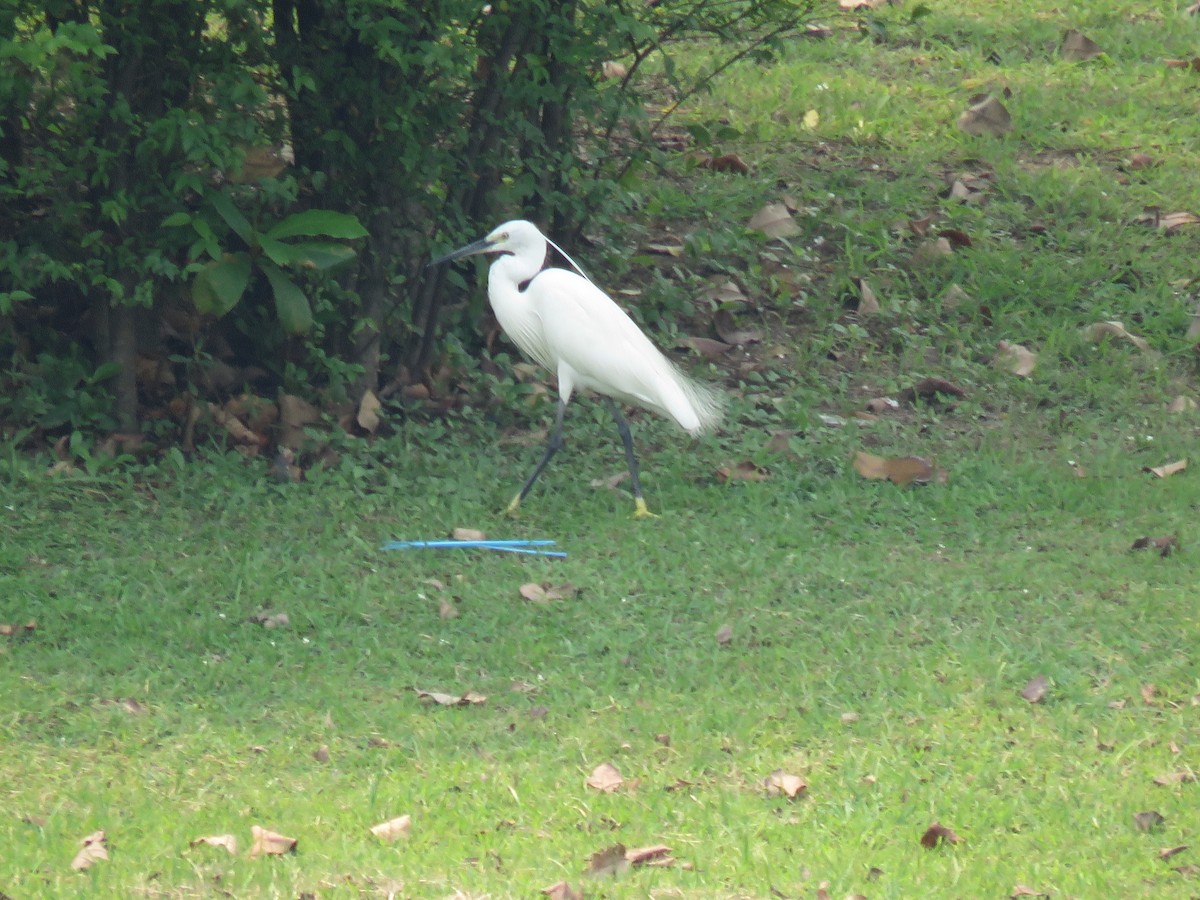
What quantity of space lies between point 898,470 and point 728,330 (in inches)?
64.8

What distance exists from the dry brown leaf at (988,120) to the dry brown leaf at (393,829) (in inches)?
263

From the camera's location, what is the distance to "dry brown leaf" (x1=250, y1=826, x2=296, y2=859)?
328cm

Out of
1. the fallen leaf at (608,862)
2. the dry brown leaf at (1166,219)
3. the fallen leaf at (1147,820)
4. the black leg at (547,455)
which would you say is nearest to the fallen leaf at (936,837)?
the fallen leaf at (1147,820)

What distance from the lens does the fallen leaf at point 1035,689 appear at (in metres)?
4.09

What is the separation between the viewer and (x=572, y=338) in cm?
580

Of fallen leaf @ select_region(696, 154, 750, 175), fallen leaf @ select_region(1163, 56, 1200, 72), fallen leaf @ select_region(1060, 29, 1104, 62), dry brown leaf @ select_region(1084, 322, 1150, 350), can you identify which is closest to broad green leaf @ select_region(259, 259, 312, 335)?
fallen leaf @ select_region(696, 154, 750, 175)

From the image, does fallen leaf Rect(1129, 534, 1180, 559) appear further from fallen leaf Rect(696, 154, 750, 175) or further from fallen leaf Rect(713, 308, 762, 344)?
fallen leaf Rect(696, 154, 750, 175)

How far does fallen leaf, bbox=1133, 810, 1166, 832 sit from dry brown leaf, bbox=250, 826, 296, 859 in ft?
6.17

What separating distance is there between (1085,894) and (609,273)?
15.4 feet

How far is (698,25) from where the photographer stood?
679cm

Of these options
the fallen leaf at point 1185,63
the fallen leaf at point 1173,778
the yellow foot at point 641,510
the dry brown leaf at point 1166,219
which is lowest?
the yellow foot at point 641,510

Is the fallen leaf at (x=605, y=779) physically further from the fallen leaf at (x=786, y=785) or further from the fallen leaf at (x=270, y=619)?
the fallen leaf at (x=270, y=619)

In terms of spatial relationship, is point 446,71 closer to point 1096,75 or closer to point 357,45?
point 357,45

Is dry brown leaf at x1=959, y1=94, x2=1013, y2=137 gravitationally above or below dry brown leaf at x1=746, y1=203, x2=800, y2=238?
above
